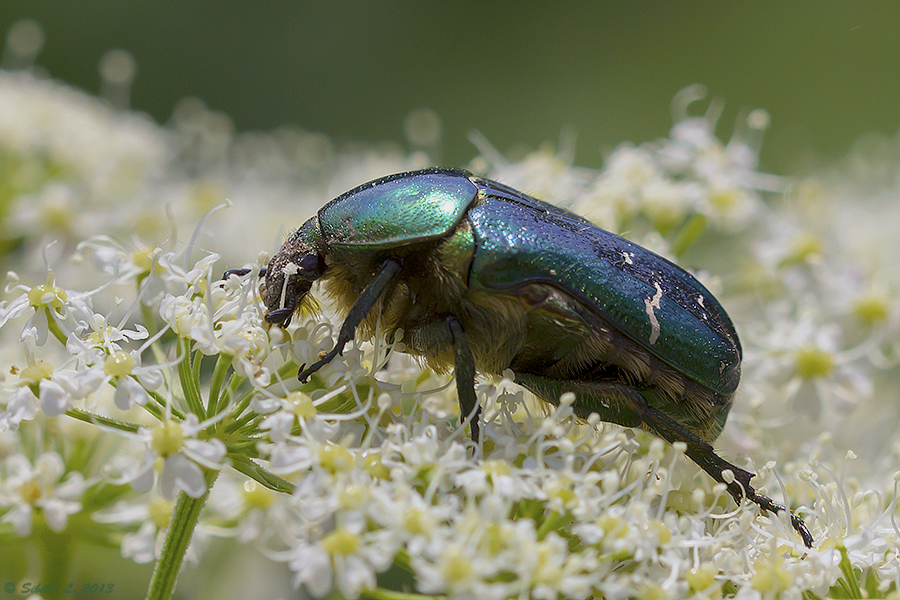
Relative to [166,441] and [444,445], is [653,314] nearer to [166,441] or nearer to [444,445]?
[444,445]

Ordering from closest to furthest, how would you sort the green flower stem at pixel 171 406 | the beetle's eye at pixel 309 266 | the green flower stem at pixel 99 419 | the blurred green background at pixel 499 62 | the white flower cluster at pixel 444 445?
the white flower cluster at pixel 444 445 < the green flower stem at pixel 99 419 < the green flower stem at pixel 171 406 < the beetle's eye at pixel 309 266 < the blurred green background at pixel 499 62

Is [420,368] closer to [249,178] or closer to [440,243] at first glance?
Result: [440,243]

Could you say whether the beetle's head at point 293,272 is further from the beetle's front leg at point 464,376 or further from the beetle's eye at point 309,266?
the beetle's front leg at point 464,376

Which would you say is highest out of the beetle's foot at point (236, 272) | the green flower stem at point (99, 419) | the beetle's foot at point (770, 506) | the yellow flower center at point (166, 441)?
the beetle's foot at point (236, 272)

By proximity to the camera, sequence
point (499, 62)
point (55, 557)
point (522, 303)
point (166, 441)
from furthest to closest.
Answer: point (499, 62), point (55, 557), point (522, 303), point (166, 441)

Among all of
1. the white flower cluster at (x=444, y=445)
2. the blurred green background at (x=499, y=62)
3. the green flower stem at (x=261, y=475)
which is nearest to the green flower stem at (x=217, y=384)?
the white flower cluster at (x=444, y=445)

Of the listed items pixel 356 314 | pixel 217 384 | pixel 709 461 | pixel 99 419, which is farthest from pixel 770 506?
pixel 99 419

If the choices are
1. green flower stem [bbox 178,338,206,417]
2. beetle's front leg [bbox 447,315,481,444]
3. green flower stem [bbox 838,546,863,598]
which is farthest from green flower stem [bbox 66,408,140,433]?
green flower stem [bbox 838,546,863,598]

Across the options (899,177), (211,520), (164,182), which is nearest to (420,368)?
(211,520)

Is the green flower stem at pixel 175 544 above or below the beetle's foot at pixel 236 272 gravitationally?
below
